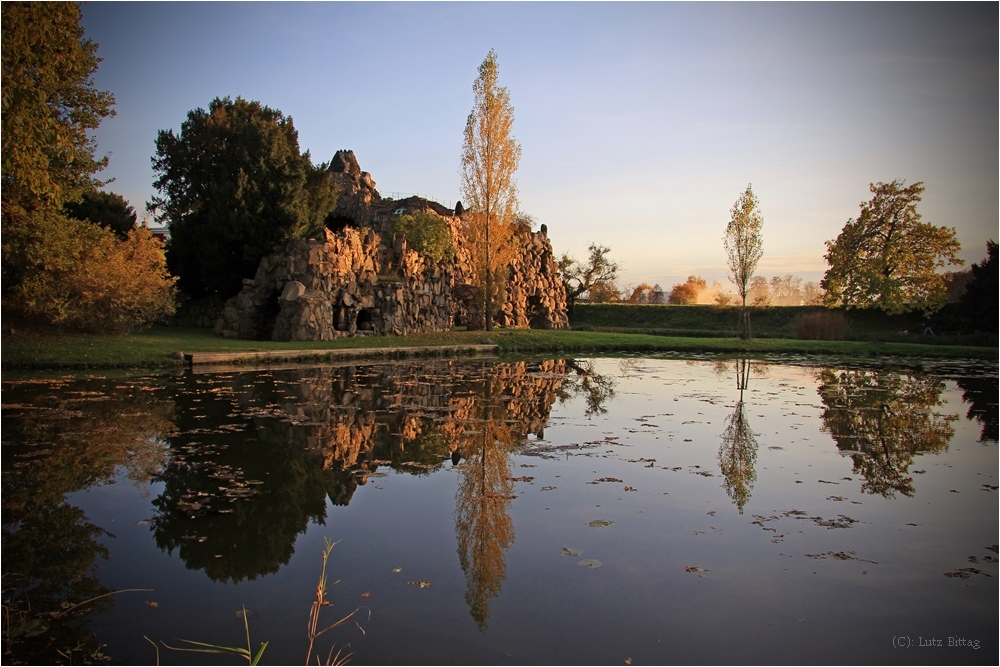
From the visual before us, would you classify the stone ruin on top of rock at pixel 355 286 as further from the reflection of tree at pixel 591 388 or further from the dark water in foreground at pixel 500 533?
the dark water in foreground at pixel 500 533

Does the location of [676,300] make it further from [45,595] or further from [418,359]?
[45,595]

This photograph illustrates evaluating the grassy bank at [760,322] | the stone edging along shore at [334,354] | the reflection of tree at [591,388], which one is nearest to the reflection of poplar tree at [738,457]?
the reflection of tree at [591,388]

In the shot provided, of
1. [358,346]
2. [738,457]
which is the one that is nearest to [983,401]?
[738,457]

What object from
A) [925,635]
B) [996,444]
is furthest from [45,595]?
[996,444]

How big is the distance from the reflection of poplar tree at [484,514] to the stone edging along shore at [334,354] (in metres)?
10.6

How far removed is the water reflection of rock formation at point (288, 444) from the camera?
5.37 m

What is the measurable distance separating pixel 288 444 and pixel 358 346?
14.3 metres

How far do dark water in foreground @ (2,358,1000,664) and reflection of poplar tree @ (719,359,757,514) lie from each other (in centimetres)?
6

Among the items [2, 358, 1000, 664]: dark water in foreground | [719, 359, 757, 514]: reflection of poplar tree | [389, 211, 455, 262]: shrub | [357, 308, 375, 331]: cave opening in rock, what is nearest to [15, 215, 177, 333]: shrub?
[2, 358, 1000, 664]: dark water in foreground

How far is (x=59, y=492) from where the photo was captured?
6312mm

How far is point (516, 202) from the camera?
103ft

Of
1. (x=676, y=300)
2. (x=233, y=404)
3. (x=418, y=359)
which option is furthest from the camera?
(x=676, y=300)

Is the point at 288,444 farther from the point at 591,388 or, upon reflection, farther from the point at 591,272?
the point at 591,272

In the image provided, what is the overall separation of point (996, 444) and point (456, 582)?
29.2 feet
